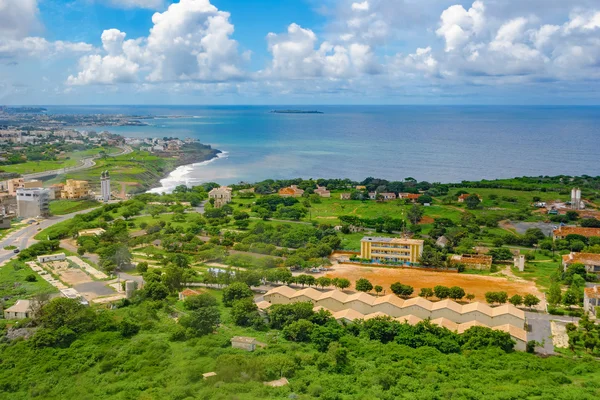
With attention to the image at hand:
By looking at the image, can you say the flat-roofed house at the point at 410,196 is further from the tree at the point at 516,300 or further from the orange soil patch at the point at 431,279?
the tree at the point at 516,300

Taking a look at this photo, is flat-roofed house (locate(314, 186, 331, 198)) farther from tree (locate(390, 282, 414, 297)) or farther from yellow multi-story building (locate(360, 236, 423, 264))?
Answer: tree (locate(390, 282, 414, 297))

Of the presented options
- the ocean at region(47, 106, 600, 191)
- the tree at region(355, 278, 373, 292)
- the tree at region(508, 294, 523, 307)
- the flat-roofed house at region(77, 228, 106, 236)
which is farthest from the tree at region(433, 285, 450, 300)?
the ocean at region(47, 106, 600, 191)

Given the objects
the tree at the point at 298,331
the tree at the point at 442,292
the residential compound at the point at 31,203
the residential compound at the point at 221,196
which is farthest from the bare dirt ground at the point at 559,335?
the residential compound at the point at 31,203

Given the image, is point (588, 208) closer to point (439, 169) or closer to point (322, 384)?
point (439, 169)

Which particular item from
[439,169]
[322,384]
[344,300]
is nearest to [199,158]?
[439,169]

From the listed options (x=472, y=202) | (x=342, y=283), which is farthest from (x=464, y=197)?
(x=342, y=283)

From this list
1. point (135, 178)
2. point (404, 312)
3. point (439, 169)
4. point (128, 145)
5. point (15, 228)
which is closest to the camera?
point (404, 312)
